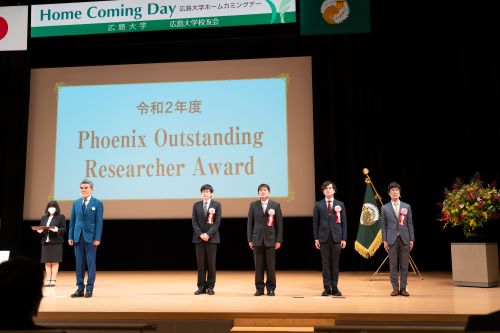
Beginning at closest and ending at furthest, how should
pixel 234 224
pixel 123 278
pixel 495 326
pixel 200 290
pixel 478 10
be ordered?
pixel 495 326 → pixel 200 290 → pixel 123 278 → pixel 478 10 → pixel 234 224

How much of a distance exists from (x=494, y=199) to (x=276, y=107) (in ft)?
11.4

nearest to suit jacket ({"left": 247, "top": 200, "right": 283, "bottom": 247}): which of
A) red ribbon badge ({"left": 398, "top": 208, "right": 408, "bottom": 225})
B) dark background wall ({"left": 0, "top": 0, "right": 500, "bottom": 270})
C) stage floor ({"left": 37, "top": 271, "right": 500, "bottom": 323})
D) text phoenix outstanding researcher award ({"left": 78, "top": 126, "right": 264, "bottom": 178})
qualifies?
stage floor ({"left": 37, "top": 271, "right": 500, "bottom": 323})

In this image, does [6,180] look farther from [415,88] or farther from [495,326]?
[495,326]

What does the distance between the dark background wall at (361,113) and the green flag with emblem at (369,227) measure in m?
0.81

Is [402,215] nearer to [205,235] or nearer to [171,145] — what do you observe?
[205,235]

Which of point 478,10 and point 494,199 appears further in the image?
point 478,10

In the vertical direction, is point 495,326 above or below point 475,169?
below

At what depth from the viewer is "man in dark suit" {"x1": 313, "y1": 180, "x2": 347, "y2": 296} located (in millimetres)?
5105

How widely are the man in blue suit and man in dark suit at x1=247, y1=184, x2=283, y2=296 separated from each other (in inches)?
64.7

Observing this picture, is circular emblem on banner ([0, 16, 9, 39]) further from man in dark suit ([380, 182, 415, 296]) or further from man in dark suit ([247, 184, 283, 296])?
man in dark suit ([380, 182, 415, 296])

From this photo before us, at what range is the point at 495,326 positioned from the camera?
185 cm

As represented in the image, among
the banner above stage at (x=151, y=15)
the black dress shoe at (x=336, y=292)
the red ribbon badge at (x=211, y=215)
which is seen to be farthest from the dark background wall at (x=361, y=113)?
the black dress shoe at (x=336, y=292)

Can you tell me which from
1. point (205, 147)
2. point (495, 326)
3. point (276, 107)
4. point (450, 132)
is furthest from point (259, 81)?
point (495, 326)

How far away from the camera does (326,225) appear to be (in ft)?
16.8
